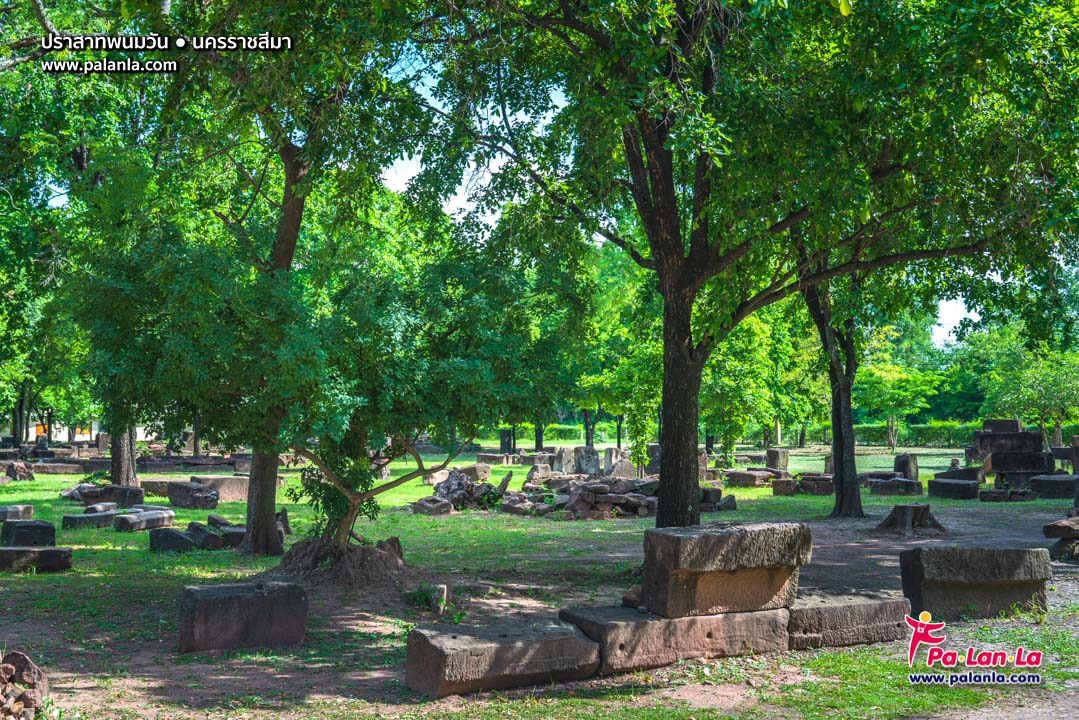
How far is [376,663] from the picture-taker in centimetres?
785

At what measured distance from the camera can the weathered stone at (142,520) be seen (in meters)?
17.2

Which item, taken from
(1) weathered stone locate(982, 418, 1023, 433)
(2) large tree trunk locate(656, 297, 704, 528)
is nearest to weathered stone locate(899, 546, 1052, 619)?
(2) large tree trunk locate(656, 297, 704, 528)

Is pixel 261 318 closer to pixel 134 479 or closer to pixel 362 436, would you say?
pixel 362 436

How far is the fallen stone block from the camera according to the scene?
83.3 ft

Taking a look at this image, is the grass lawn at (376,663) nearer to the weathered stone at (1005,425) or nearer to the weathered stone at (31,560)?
the weathered stone at (31,560)

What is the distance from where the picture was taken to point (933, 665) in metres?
7.68

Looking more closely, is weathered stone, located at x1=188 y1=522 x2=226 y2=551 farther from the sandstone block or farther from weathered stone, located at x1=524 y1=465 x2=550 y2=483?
weathered stone, located at x1=524 y1=465 x2=550 y2=483

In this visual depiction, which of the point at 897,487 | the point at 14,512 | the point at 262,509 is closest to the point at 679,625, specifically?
the point at 262,509

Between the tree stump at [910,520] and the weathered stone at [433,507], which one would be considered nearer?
the tree stump at [910,520]

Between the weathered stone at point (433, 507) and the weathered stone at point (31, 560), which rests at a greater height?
the weathered stone at point (31, 560)

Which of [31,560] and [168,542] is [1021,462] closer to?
[168,542]

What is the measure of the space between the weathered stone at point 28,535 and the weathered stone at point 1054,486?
77.7 ft

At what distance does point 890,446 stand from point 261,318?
164 feet

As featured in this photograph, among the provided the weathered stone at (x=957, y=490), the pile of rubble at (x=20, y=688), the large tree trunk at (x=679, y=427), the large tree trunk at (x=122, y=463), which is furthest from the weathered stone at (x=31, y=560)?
the weathered stone at (x=957, y=490)
